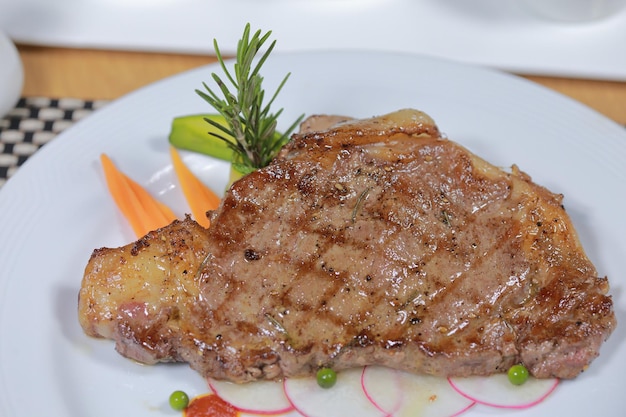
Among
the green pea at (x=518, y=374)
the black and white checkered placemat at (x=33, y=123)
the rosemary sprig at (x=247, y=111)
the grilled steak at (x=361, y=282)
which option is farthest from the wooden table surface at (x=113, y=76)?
the green pea at (x=518, y=374)

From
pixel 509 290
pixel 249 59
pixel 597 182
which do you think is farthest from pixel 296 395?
pixel 597 182

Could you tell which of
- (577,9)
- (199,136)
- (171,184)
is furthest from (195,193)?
(577,9)

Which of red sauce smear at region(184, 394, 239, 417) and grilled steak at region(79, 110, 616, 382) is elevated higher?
grilled steak at region(79, 110, 616, 382)

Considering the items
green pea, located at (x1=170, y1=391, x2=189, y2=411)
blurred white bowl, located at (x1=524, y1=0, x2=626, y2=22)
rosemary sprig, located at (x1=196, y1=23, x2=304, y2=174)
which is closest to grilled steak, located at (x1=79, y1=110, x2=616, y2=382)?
green pea, located at (x1=170, y1=391, x2=189, y2=411)

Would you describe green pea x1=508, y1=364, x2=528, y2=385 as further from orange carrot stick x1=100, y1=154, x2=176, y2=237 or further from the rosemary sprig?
orange carrot stick x1=100, y1=154, x2=176, y2=237

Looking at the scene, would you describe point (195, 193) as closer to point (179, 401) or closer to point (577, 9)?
point (179, 401)
